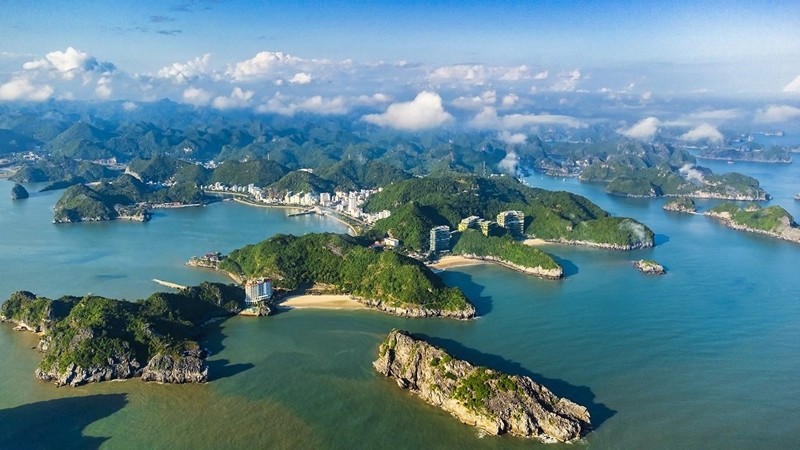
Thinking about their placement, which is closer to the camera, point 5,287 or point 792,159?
point 5,287

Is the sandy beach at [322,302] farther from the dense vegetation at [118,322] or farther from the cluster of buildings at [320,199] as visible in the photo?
the cluster of buildings at [320,199]

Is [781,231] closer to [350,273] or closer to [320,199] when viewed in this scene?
[350,273]

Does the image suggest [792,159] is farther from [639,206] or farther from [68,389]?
[68,389]

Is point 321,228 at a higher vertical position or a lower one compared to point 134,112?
lower

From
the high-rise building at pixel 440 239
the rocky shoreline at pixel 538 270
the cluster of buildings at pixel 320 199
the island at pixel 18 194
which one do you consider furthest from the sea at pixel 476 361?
the island at pixel 18 194

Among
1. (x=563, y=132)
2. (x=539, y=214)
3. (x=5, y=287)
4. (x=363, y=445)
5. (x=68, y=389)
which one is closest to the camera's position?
(x=363, y=445)

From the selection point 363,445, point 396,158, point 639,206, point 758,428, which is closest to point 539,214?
point 639,206

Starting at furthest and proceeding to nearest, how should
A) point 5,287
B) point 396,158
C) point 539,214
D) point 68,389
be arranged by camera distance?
1. point 396,158
2. point 539,214
3. point 5,287
4. point 68,389
